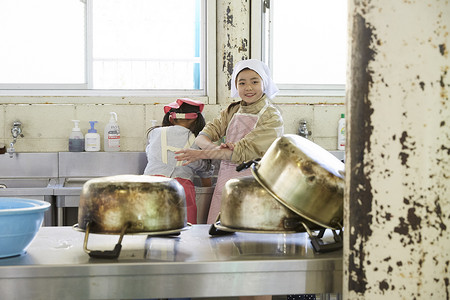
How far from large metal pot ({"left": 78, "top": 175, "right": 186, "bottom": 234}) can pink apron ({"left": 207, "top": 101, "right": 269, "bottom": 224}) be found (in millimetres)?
1934

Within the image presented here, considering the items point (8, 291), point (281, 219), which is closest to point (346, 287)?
point (281, 219)

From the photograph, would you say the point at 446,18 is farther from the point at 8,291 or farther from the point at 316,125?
the point at 316,125

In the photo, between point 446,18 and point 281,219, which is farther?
point 281,219

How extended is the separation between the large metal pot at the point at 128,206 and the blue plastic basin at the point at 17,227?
0.13m

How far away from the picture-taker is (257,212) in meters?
1.67

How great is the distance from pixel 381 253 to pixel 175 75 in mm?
3247

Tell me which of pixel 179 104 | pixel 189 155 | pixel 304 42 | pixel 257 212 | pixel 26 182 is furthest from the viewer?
pixel 304 42

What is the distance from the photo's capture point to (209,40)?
4371mm

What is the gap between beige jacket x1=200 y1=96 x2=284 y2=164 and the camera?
339 centimetres

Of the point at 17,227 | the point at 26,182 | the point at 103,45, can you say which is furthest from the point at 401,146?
the point at 103,45

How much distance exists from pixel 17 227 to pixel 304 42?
11.3 feet

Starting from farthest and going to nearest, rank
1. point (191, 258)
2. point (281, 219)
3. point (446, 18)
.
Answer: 1. point (281, 219)
2. point (191, 258)
3. point (446, 18)

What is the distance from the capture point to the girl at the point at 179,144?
145 inches

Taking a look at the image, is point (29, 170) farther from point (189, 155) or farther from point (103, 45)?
point (189, 155)
